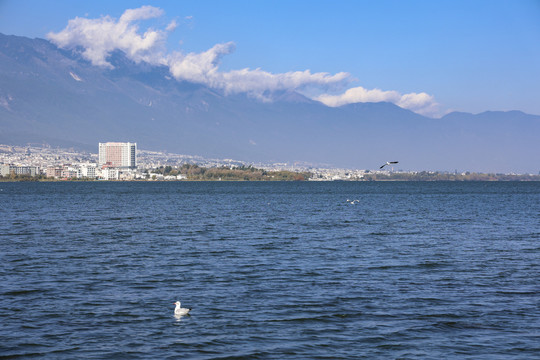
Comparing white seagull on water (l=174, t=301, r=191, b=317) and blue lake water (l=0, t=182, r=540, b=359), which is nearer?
blue lake water (l=0, t=182, r=540, b=359)

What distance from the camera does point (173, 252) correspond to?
32.8 metres

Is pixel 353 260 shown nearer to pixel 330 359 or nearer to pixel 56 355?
pixel 330 359

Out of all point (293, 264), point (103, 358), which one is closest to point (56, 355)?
point (103, 358)

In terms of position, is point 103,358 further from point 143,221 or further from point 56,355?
point 143,221

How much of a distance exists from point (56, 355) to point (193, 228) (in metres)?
32.3

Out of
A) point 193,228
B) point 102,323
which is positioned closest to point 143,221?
point 193,228

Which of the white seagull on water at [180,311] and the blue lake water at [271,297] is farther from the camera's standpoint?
the white seagull on water at [180,311]

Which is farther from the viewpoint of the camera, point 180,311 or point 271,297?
point 271,297

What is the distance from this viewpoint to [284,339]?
16.6 metres

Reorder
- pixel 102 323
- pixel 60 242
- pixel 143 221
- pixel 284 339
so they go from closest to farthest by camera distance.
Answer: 1. pixel 284 339
2. pixel 102 323
3. pixel 60 242
4. pixel 143 221

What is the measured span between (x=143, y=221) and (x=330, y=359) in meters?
41.8

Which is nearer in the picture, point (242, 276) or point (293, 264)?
point (242, 276)

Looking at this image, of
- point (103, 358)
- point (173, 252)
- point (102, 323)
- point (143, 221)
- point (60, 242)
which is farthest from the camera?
point (143, 221)

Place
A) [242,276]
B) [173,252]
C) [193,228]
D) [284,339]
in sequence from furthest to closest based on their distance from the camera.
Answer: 1. [193,228]
2. [173,252]
3. [242,276]
4. [284,339]
